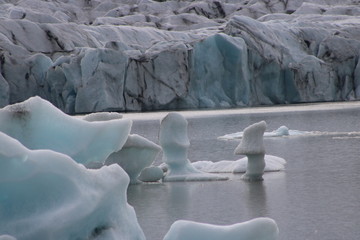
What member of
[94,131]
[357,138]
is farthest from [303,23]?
[94,131]

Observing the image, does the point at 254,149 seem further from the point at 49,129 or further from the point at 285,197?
the point at 49,129

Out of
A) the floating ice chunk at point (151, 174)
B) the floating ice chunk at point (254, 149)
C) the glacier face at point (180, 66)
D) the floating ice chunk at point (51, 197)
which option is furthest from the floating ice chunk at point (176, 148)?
the glacier face at point (180, 66)

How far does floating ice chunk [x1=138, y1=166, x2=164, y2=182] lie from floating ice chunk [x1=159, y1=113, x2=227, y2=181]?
0.09m

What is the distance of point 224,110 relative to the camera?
91.5 ft

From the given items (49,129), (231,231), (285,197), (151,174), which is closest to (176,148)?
(151,174)

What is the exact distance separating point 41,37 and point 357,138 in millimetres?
15800

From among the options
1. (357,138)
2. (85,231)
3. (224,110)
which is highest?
(85,231)

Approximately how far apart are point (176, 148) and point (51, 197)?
519cm

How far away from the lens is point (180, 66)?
2648 centimetres

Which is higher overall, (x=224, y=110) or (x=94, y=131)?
(x=94, y=131)

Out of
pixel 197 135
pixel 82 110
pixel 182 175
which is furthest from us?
pixel 82 110

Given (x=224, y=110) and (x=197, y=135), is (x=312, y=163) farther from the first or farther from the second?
(x=224, y=110)

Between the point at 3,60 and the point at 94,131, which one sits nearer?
the point at 94,131

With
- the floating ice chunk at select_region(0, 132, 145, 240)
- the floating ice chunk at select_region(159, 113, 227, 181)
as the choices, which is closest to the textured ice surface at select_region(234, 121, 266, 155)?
the floating ice chunk at select_region(159, 113, 227, 181)
